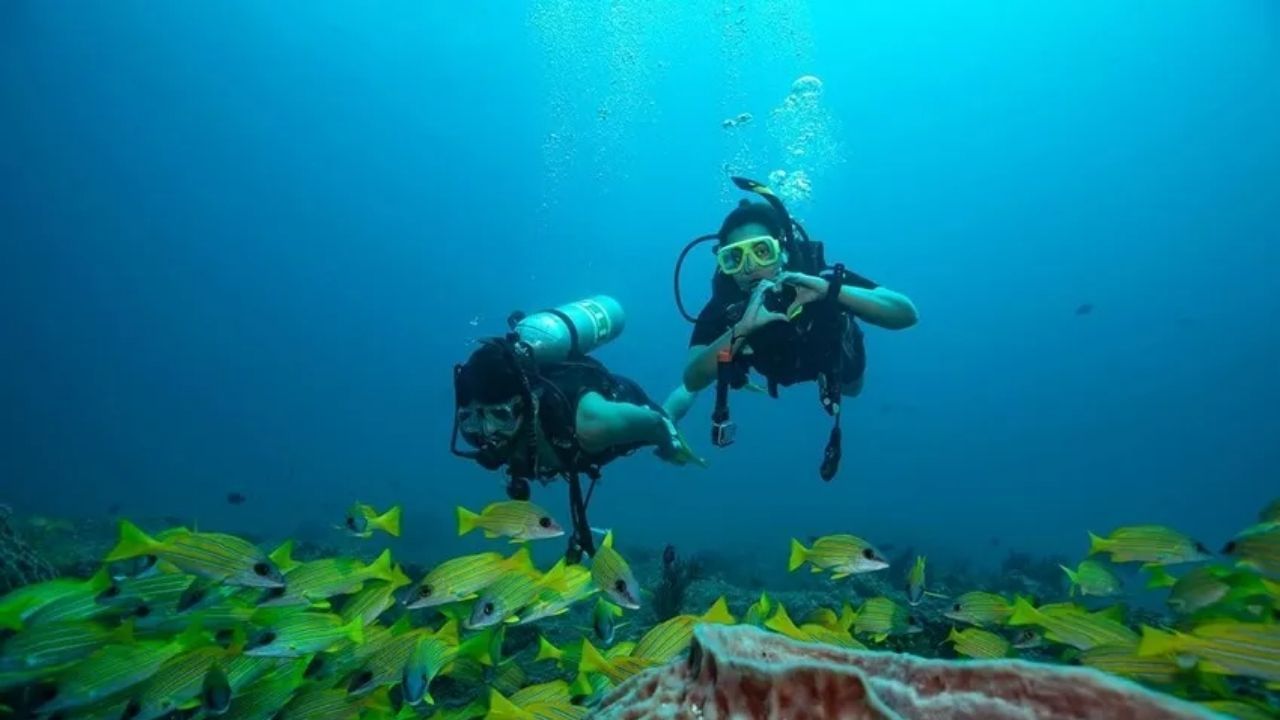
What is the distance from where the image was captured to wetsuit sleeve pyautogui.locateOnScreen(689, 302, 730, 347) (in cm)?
733

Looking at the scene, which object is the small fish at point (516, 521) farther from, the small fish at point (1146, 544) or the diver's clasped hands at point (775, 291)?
the small fish at point (1146, 544)

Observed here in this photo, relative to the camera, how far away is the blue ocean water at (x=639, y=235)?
8038cm

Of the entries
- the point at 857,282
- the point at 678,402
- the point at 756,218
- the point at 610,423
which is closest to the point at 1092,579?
the point at 857,282

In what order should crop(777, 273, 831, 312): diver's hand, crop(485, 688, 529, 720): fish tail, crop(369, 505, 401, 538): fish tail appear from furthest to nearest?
crop(777, 273, 831, 312): diver's hand, crop(369, 505, 401, 538): fish tail, crop(485, 688, 529, 720): fish tail

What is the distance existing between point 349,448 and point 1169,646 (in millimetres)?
113792

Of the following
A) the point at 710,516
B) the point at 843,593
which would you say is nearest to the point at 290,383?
the point at 710,516

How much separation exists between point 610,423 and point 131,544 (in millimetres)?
3484

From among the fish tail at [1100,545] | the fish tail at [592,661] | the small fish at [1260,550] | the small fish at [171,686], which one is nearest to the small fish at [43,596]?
the small fish at [171,686]

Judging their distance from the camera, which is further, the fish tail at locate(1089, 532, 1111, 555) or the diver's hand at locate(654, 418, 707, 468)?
the diver's hand at locate(654, 418, 707, 468)

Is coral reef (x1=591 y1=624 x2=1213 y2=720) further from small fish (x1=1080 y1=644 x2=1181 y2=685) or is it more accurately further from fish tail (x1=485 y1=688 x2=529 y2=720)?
small fish (x1=1080 y1=644 x2=1181 y2=685)

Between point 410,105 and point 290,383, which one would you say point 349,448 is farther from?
point 410,105

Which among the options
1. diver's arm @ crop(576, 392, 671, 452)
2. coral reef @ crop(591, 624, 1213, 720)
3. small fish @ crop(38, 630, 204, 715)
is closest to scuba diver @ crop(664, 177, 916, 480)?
diver's arm @ crop(576, 392, 671, 452)

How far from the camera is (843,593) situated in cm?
1241

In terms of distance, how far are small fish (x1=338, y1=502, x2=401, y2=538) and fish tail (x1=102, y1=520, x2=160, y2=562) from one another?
165cm
